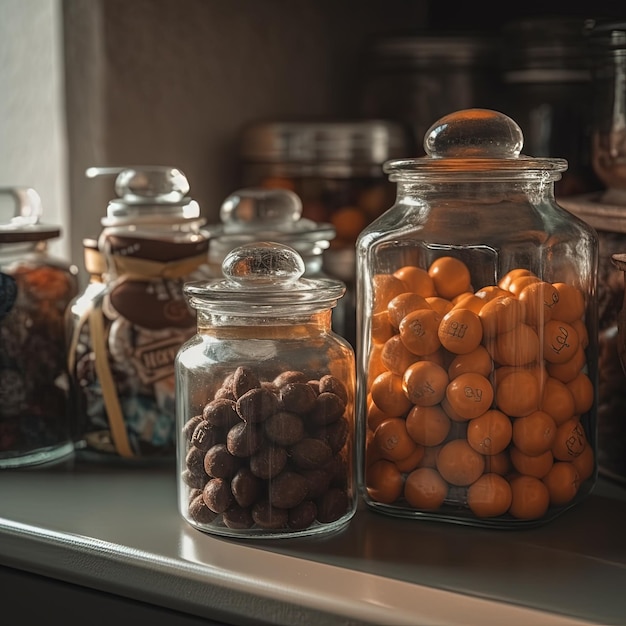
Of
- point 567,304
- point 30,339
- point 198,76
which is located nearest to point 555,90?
point 198,76

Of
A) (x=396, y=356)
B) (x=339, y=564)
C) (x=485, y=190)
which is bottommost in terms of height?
(x=339, y=564)

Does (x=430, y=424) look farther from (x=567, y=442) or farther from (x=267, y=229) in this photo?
(x=267, y=229)

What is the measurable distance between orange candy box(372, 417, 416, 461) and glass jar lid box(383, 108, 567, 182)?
160mm

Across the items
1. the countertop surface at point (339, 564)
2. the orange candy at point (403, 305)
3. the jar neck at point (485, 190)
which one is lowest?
the countertop surface at point (339, 564)

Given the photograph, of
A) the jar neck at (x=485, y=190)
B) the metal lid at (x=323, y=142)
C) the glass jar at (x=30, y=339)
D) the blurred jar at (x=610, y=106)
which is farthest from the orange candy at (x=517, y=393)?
the metal lid at (x=323, y=142)

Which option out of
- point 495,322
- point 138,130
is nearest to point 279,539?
point 495,322

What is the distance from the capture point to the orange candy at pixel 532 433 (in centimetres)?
64

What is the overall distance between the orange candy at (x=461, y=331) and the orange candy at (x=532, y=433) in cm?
6

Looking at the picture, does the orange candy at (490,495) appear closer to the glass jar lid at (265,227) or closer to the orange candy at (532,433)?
the orange candy at (532,433)

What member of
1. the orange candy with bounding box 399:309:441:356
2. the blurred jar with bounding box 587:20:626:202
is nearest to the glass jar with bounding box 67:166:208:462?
the orange candy with bounding box 399:309:441:356

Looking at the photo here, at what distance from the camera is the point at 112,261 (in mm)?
798

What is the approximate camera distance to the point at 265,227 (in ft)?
2.90

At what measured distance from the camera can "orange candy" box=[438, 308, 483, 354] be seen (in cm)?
64

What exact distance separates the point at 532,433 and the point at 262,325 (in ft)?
0.59
